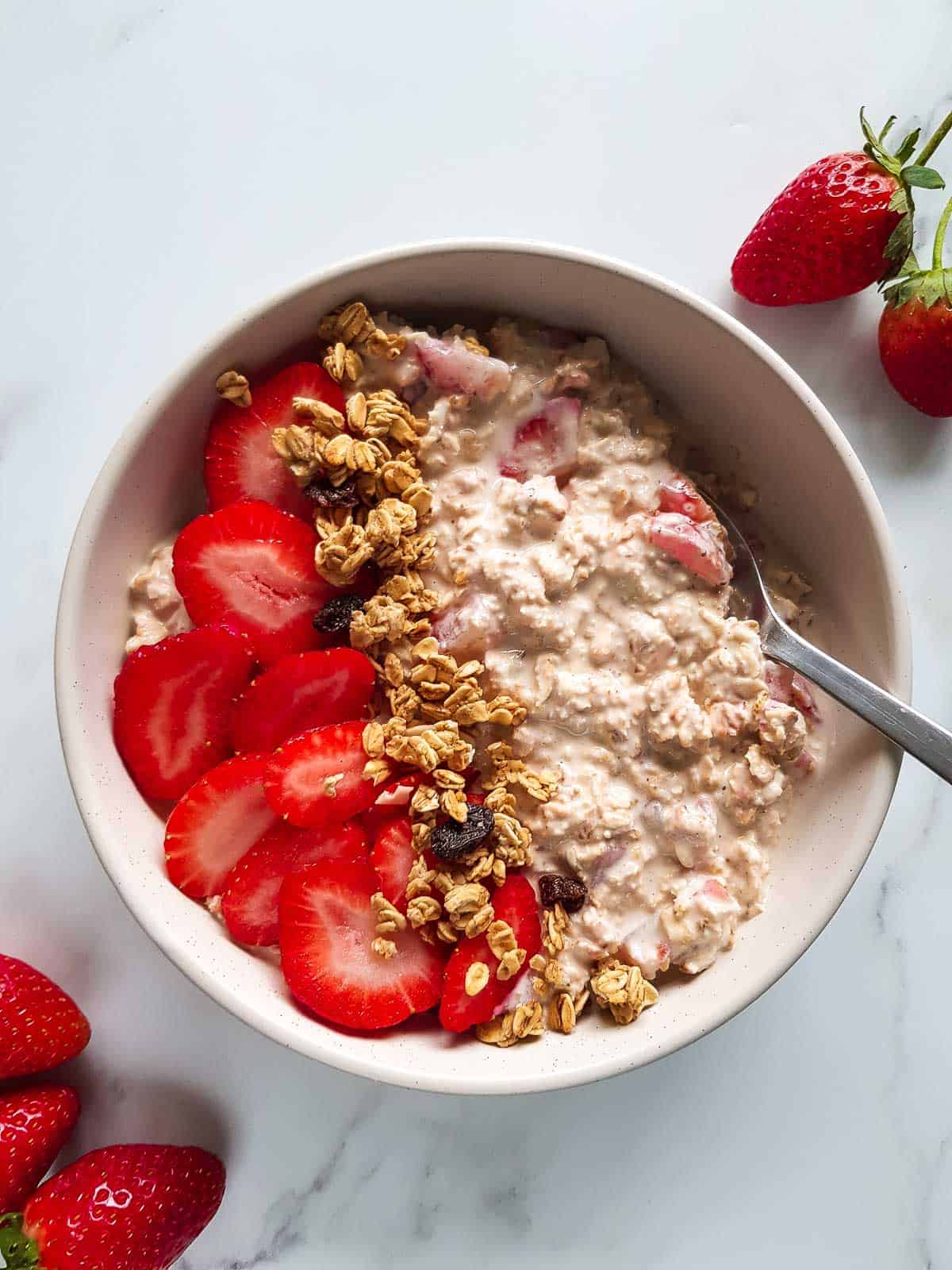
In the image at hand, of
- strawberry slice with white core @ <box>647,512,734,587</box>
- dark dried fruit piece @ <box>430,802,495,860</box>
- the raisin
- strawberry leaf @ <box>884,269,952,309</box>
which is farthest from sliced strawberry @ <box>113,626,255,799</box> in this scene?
strawberry leaf @ <box>884,269,952,309</box>

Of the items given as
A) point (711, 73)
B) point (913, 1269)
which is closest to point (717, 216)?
point (711, 73)

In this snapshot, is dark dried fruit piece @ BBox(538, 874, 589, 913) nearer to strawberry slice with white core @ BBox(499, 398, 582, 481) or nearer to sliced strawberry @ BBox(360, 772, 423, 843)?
sliced strawberry @ BBox(360, 772, 423, 843)

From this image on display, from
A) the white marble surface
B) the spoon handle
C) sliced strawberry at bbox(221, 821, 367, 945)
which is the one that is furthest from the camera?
the white marble surface

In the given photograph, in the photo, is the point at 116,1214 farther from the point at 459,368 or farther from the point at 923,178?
the point at 923,178

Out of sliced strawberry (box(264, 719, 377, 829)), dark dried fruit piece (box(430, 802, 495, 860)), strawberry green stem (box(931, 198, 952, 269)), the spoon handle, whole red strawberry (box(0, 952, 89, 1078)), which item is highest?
strawberry green stem (box(931, 198, 952, 269))

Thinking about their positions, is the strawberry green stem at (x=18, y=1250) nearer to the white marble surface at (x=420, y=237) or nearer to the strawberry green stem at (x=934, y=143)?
the white marble surface at (x=420, y=237)

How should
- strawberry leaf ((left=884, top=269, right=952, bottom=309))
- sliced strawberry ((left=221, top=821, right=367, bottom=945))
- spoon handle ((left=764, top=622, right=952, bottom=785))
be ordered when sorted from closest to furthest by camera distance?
1. spoon handle ((left=764, top=622, right=952, bottom=785))
2. sliced strawberry ((left=221, top=821, right=367, bottom=945))
3. strawberry leaf ((left=884, top=269, right=952, bottom=309))

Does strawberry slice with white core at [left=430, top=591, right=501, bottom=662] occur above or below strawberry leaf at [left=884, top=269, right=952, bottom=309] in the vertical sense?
below

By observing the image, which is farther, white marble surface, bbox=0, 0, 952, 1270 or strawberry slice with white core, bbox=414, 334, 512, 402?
white marble surface, bbox=0, 0, 952, 1270
